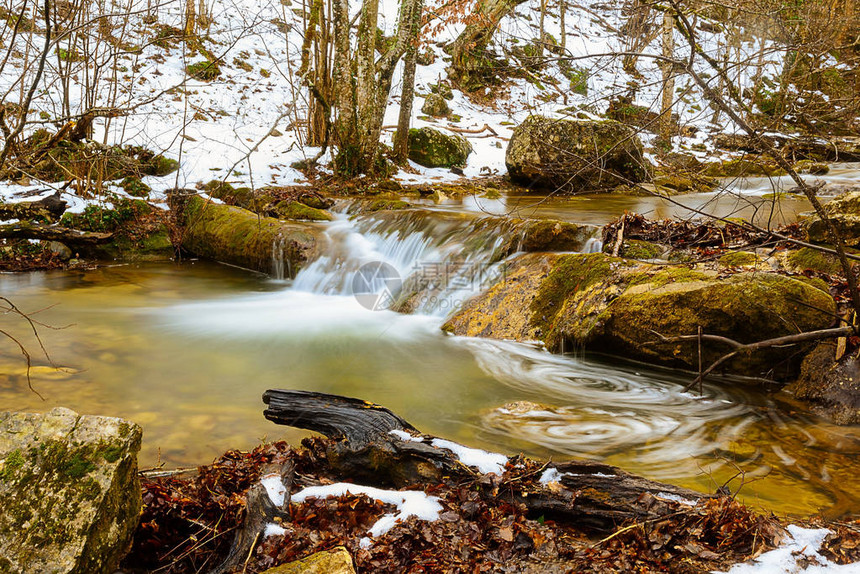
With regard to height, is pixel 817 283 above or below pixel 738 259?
below

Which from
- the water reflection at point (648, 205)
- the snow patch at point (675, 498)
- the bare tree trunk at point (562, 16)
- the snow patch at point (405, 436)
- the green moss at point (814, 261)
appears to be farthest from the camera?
the water reflection at point (648, 205)

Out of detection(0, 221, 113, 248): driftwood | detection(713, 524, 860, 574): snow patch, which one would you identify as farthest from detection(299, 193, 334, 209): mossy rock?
detection(713, 524, 860, 574): snow patch

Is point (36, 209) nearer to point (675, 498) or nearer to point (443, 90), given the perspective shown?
point (675, 498)

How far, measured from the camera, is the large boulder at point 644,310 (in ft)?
14.5

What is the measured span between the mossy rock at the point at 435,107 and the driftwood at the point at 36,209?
45.0ft

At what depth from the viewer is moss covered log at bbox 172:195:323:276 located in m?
9.06

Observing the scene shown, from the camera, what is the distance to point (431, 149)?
53.4 feet

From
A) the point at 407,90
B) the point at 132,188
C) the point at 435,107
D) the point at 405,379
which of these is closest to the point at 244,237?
the point at 132,188

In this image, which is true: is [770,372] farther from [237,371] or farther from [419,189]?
[419,189]

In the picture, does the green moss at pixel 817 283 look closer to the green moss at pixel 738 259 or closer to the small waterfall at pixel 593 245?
the green moss at pixel 738 259

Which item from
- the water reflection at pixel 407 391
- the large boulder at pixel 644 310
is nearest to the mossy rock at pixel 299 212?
the water reflection at pixel 407 391

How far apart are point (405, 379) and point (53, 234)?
771 cm

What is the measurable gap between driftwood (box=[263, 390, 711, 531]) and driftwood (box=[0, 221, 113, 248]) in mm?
8379

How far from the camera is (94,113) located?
10.7ft
